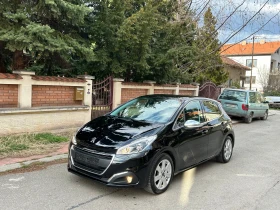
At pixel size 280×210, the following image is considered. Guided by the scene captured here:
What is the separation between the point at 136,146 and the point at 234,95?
10.8m

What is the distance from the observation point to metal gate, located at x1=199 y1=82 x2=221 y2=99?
51.1ft

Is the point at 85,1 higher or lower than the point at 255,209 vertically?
higher

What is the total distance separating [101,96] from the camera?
916 cm

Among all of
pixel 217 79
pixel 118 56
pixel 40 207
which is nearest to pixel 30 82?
pixel 118 56

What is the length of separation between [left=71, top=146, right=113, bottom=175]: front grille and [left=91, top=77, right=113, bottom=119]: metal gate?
4852 millimetres

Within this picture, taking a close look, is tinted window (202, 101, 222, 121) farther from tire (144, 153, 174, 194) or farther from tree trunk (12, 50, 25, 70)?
tree trunk (12, 50, 25, 70)

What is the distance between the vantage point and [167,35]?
1048 cm

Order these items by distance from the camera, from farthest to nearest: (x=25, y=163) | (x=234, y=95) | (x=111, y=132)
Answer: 1. (x=234, y=95)
2. (x=25, y=163)
3. (x=111, y=132)

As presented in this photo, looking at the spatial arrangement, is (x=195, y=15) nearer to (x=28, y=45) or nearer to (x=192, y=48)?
(x=192, y=48)

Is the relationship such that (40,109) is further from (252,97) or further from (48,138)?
(252,97)

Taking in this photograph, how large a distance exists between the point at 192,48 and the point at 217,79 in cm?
1300

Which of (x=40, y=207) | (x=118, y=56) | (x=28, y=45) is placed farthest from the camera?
→ (x=118, y=56)

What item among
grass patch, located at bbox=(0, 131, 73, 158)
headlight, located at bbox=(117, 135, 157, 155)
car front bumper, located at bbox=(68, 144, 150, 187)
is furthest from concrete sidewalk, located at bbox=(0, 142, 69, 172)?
headlight, located at bbox=(117, 135, 157, 155)

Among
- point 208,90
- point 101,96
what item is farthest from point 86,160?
point 208,90
